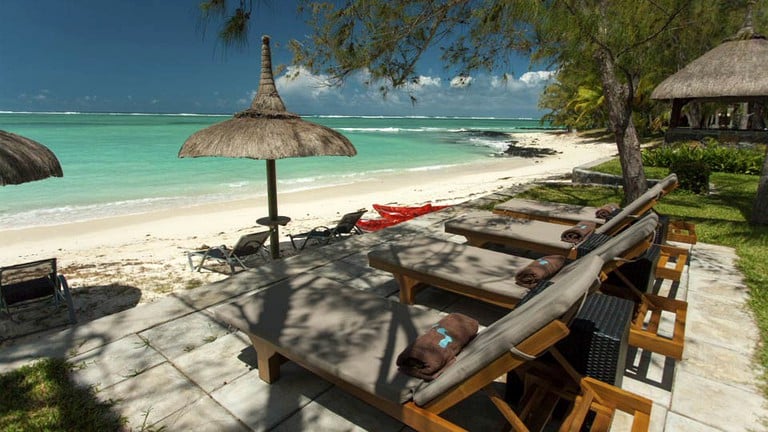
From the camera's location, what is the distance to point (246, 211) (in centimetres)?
1184

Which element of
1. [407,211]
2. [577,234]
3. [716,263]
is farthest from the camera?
[407,211]

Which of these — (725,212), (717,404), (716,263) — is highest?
(725,212)

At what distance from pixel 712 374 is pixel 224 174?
1977 cm

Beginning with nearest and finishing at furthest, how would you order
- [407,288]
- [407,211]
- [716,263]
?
[407,288]
[716,263]
[407,211]

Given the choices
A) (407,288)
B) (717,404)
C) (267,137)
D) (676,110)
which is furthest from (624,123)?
(676,110)

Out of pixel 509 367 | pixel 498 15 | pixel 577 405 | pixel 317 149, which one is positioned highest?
pixel 498 15

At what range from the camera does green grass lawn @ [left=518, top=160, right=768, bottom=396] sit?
13.1 feet

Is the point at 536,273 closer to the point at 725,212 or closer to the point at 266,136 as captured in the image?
the point at 266,136

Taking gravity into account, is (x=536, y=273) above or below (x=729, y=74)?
below

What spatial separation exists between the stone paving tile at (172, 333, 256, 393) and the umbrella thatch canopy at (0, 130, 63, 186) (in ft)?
7.55

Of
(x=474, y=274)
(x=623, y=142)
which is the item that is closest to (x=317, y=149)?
(x=474, y=274)

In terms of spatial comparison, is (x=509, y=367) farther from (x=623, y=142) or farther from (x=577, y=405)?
(x=623, y=142)

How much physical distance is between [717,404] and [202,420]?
2925mm

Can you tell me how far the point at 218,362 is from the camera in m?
2.76
